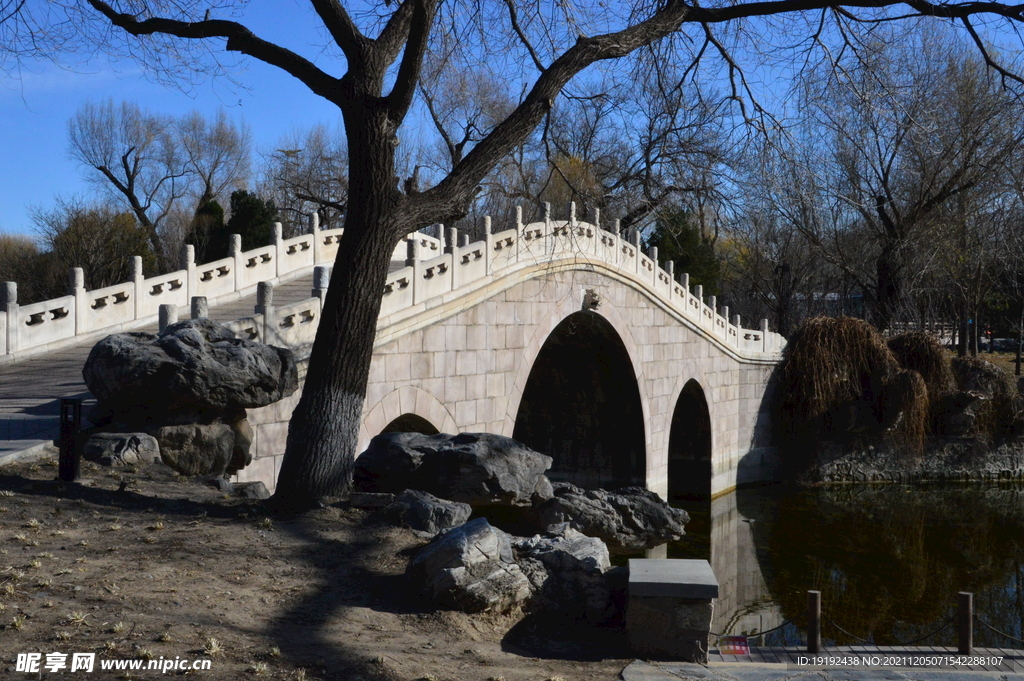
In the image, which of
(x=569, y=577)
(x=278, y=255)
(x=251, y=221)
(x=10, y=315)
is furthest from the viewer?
(x=251, y=221)

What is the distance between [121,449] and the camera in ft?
24.1

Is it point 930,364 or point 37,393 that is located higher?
point 930,364

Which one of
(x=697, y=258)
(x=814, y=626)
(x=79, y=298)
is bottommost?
(x=814, y=626)

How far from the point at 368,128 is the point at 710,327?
59.1 ft

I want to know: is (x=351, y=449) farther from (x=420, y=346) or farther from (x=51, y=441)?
(x=420, y=346)

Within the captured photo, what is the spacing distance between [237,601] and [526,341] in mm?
10885

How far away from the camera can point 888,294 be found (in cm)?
2772

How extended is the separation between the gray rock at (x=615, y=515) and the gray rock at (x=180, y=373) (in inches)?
128

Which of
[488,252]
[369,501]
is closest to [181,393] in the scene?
[369,501]

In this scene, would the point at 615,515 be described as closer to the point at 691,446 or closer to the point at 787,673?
the point at 787,673

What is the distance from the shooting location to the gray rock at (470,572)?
16.8ft

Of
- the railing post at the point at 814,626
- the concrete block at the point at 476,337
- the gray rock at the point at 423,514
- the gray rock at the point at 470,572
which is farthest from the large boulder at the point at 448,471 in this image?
the concrete block at the point at 476,337

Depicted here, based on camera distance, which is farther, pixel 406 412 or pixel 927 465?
pixel 927 465

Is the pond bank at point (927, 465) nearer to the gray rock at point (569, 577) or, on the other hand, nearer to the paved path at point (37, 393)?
the paved path at point (37, 393)
